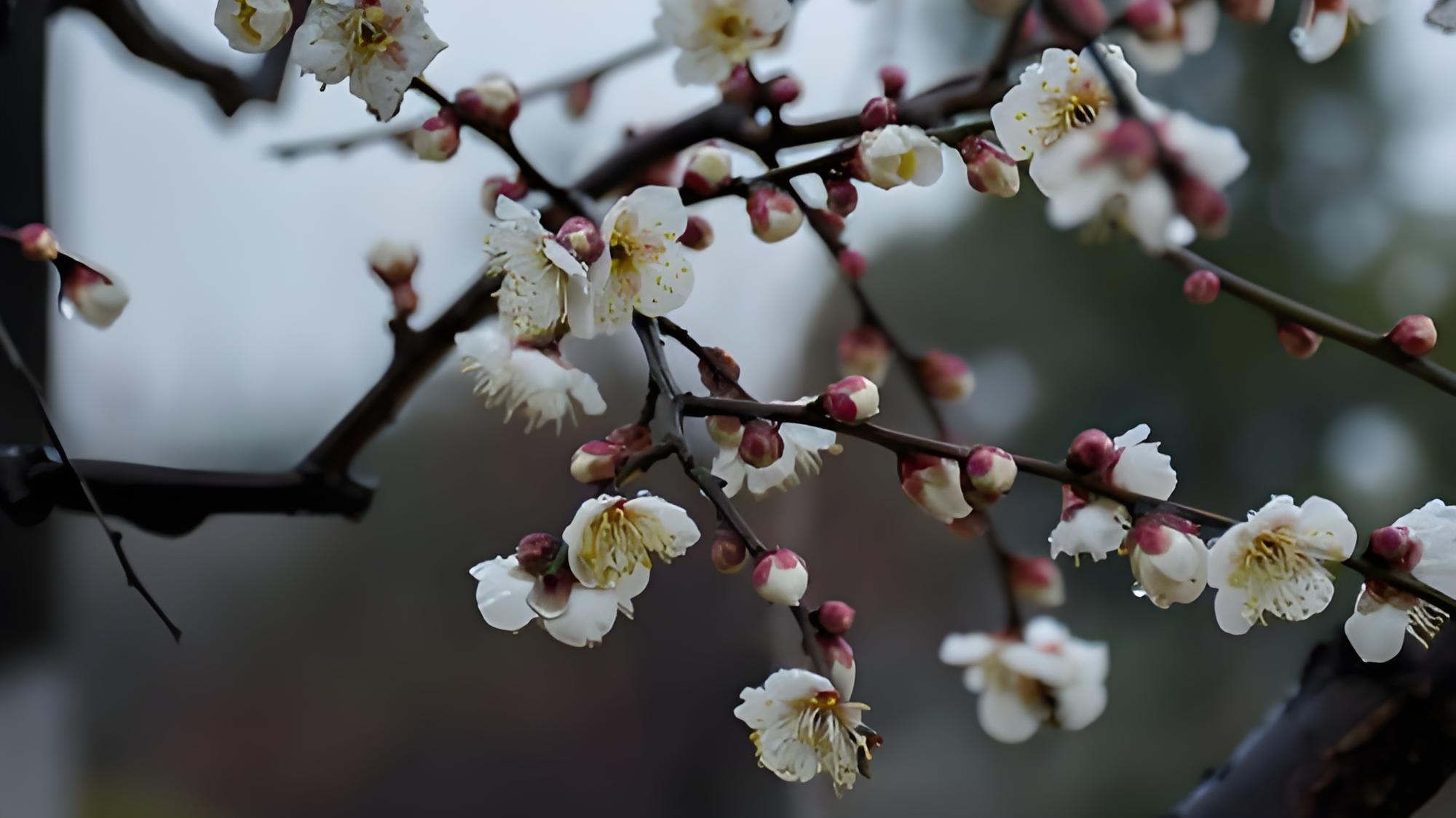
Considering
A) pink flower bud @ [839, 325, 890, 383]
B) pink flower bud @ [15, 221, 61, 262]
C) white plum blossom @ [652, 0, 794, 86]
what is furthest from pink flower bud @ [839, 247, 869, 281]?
pink flower bud @ [15, 221, 61, 262]

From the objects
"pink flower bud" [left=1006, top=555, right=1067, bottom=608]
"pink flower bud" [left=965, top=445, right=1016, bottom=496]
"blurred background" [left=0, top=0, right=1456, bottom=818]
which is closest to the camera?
"pink flower bud" [left=965, top=445, right=1016, bottom=496]

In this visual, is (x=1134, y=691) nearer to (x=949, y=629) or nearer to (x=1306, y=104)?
(x=949, y=629)

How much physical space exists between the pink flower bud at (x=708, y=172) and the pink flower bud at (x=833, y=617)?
0.13m

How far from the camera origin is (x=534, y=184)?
1.13ft

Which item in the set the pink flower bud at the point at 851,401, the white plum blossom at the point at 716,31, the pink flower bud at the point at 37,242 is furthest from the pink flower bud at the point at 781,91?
the pink flower bud at the point at 37,242

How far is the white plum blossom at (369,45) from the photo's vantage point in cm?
28

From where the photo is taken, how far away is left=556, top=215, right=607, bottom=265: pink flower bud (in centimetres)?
26

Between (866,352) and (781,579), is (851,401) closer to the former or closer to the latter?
(781,579)

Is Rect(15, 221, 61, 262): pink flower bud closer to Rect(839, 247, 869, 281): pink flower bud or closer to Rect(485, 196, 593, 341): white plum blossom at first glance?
Rect(485, 196, 593, 341): white plum blossom

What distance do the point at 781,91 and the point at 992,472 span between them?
16 centimetres

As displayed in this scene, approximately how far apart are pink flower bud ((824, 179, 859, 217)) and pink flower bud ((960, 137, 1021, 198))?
0.11 feet

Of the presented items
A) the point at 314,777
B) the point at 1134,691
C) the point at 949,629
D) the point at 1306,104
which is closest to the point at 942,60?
the point at 1306,104

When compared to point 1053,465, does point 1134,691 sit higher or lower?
lower

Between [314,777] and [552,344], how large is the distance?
2.24 m
